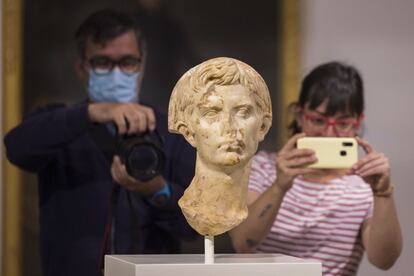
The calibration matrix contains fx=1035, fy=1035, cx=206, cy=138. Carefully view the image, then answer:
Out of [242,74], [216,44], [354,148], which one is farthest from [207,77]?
[216,44]

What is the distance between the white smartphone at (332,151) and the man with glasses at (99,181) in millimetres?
369

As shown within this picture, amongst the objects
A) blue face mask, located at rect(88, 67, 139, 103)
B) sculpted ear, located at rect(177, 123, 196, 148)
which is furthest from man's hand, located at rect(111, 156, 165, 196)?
sculpted ear, located at rect(177, 123, 196, 148)

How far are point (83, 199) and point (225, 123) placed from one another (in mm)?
823

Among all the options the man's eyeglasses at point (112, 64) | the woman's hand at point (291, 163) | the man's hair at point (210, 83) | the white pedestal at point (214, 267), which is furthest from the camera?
the man's eyeglasses at point (112, 64)

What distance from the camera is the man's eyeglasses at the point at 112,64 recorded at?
309 centimetres

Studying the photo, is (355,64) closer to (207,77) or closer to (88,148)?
(88,148)

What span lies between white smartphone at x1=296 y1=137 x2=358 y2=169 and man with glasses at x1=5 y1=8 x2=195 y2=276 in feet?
1.21

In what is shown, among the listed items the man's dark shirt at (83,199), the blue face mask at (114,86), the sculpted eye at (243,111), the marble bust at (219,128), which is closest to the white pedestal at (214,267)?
the marble bust at (219,128)

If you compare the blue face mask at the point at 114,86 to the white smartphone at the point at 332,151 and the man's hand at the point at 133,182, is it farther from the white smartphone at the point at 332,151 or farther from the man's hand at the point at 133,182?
the white smartphone at the point at 332,151

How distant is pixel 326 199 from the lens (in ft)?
9.70

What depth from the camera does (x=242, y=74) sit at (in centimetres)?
234

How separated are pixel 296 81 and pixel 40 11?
91cm

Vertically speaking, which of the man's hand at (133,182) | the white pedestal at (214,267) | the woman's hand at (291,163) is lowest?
the white pedestal at (214,267)

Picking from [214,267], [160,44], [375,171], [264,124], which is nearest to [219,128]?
[264,124]
